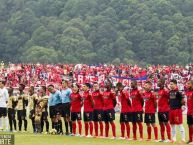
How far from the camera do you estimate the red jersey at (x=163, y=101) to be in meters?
26.9

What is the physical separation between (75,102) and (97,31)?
9966 centimetres

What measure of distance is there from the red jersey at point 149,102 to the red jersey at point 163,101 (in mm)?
290

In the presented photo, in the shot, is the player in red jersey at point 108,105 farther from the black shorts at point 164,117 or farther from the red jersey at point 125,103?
the black shorts at point 164,117

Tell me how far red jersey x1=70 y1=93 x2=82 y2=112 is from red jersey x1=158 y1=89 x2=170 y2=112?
3716 mm

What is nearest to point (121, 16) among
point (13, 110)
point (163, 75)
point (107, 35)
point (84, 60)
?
point (107, 35)

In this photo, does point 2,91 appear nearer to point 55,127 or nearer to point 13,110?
point 13,110

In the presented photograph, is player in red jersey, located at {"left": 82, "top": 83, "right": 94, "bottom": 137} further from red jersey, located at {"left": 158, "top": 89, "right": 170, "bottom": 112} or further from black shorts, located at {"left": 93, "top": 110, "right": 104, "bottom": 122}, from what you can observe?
red jersey, located at {"left": 158, "top": 89, "right": 170, "bottom": 112}

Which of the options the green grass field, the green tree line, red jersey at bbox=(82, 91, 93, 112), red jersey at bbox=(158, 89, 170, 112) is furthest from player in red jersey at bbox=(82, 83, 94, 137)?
the green tree line

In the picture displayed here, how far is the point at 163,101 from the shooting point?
88.6 feet

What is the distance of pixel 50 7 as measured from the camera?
458 ft

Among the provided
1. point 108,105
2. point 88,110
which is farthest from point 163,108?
point 88,110

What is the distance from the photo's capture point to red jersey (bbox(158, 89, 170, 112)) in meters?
26.9

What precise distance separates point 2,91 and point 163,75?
27.2 metres

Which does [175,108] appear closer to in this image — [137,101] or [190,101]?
[190,101]
